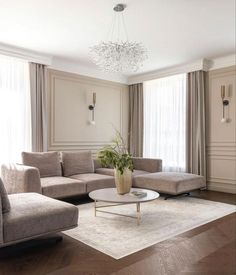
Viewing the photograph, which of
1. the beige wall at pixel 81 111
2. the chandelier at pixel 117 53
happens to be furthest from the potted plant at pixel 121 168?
the beige wall at pixel 81 111

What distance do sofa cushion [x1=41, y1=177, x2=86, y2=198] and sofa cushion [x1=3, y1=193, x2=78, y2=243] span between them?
1031 mm

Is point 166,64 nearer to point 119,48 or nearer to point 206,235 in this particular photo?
point 119,48

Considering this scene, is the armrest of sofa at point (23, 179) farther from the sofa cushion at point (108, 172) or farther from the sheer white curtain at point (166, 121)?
the sheer white curtain at point (166, 121)

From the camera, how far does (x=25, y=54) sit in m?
4.77

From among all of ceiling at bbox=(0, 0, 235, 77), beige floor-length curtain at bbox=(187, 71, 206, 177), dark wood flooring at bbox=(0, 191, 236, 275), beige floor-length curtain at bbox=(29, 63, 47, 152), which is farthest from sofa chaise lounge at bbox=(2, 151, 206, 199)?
ceiling at bbox=(0, 0, 235, 77)

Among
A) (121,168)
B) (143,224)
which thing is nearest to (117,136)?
(121,168)

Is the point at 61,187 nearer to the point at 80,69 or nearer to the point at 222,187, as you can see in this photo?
the point at 80,69

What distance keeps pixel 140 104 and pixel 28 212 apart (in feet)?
15.2

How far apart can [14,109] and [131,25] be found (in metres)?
2.49

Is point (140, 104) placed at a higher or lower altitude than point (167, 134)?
higher

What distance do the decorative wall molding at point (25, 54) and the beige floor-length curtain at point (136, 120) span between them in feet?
7.61

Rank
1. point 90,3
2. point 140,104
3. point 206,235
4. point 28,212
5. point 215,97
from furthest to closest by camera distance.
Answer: point 140,104 < point 215,97 < point 90,3 < point 206,235 < point 28,212

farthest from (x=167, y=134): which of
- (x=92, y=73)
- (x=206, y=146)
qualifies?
(x=92, y=73)

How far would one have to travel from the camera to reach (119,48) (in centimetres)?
345
